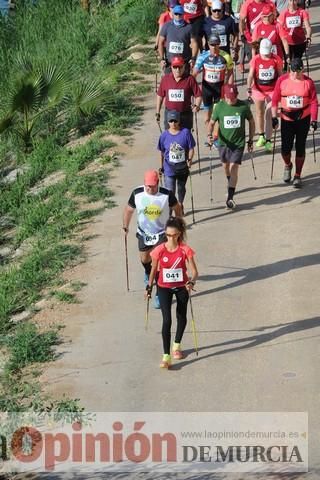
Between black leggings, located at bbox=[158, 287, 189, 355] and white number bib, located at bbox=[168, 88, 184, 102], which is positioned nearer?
black leggings, located at bbox=[158, 287, 189, 355]

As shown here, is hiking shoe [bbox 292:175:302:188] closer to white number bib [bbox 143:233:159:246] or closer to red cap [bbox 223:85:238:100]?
red cap [bbox 223:85:238:100]

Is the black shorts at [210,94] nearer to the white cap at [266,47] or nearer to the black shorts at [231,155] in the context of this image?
the white cap at [266,47]

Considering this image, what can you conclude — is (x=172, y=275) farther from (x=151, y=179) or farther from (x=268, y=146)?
(x=268, y=146)

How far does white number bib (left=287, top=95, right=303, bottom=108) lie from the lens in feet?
57.7

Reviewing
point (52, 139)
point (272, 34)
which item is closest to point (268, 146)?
point (272, 34)

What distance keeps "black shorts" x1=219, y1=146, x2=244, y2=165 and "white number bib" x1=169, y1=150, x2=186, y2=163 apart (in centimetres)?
111

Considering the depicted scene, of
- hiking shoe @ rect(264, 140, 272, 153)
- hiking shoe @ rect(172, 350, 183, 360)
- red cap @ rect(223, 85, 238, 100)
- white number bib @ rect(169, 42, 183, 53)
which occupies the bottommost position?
hiking shoe @ rect(172, 350, 183, 360)

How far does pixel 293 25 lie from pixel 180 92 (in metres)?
3.97

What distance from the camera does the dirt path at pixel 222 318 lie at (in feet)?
43.2

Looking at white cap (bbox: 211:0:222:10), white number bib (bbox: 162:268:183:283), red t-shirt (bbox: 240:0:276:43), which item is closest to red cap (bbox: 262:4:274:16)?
red t-shirt (bbox: 240:0:276:43)

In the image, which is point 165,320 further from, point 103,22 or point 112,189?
point 103,22

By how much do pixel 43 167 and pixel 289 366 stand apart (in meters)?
8.57

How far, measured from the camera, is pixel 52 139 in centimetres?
2197

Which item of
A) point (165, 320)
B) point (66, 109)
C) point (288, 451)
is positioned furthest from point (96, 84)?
point (288, 451)
